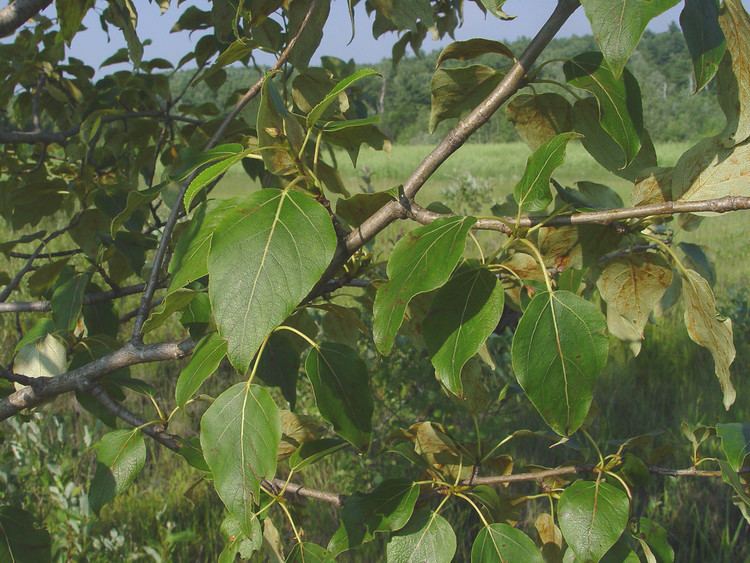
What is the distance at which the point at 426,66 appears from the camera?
22.9m

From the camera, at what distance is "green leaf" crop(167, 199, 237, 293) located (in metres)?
0.55

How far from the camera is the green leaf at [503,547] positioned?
A: 69 centimetres

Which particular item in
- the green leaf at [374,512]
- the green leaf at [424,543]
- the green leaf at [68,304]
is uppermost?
the green leaf at [68,304]

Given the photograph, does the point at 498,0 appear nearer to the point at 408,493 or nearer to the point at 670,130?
the point at 408,493

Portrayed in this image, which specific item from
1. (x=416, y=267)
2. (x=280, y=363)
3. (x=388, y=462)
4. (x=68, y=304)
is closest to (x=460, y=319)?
(x=416, y=267)

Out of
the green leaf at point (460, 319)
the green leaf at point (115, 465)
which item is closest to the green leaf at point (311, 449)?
the green leaf at point (115, 465)

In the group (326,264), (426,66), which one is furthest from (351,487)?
(426,66)

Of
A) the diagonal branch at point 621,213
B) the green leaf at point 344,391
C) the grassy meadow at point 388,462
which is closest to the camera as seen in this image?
the diagonal branch at point 621,213

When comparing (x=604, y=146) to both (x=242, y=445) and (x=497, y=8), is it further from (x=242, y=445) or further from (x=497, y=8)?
(x=242, y=445)

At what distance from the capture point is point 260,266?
49cm

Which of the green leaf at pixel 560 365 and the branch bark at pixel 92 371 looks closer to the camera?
the green leaf at pixel 560 365

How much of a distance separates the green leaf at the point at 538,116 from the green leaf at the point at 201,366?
0.36m

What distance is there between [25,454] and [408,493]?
1674 mm

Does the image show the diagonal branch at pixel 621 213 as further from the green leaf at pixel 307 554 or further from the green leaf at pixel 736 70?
the green leaf at pixel 307 554
